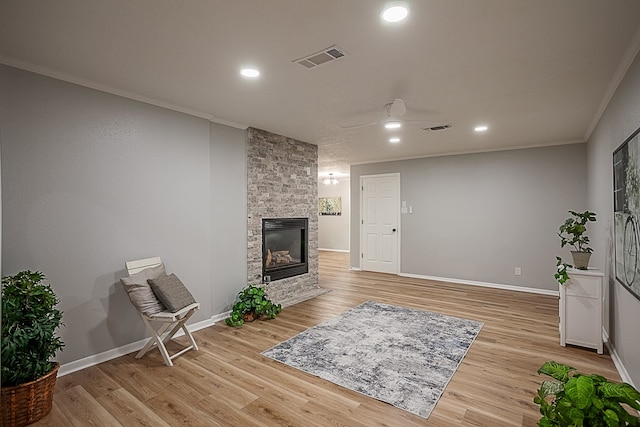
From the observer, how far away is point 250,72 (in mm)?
2672

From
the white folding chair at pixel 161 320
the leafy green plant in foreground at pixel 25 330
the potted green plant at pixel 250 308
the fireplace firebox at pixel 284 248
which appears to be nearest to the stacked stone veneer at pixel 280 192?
the fireplace firebox at pixel 284 248

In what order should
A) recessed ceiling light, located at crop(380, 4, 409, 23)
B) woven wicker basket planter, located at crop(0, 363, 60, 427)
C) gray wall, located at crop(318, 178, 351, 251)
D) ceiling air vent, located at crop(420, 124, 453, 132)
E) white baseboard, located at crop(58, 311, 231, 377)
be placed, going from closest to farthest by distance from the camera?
recessed ceiling light, located at crop(380, 4, 409, 23) → woven wicker basket planter, located at crop(0, 363, 60, 427) → white baseboard, located at crop(58, 311, 231, 377) → ceiling air vent, located at crop(420, 124, 453, 132) → gray wall, located at crop(318, 178, 351, 251)

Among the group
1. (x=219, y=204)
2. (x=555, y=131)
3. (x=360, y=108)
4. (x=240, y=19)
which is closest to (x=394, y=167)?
(x=555, y=131)

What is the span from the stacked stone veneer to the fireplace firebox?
85 millimetres

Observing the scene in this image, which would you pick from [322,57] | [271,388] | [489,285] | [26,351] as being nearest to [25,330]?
[26,351]

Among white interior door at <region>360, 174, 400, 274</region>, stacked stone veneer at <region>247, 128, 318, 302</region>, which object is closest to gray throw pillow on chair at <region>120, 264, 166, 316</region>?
stacked stone veneer at <region>247, 128, 318, 302</region>

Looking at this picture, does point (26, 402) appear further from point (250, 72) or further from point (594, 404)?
point (594, 404)

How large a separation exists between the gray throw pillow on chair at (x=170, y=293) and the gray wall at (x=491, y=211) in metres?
4.81

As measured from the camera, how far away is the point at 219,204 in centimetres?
404

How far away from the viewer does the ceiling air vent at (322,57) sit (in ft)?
7.57

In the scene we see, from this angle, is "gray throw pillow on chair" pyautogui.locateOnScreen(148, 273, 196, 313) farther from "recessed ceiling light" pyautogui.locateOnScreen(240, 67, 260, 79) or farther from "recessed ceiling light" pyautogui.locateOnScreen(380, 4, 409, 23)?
"recessed ceiling light" pyautogui.locateOnScreen(380, 4, 409, 23)

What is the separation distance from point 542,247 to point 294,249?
4100 mm

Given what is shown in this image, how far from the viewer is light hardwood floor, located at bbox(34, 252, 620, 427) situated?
85.3 inches

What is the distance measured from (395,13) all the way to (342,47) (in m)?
0.48
